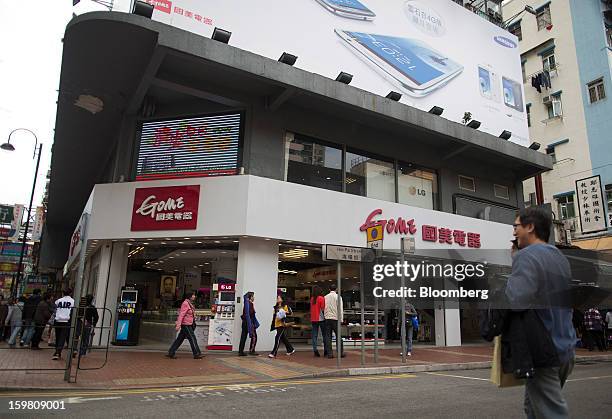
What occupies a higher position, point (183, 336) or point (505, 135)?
point (505, 135)

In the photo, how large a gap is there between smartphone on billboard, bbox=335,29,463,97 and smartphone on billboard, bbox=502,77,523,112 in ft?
A: 12.3

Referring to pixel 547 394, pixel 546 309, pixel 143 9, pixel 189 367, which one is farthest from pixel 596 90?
pixel 547 394

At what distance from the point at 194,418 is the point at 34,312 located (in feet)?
38.4

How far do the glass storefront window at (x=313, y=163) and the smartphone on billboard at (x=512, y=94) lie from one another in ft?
37.7

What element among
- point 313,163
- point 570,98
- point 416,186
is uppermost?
point 570,98

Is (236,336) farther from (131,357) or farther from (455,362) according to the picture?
(455,362)

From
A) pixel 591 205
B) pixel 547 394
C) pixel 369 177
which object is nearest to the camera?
pixel 547 394

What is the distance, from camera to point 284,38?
1533 cm

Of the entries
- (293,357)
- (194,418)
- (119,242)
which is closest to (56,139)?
(119,242)

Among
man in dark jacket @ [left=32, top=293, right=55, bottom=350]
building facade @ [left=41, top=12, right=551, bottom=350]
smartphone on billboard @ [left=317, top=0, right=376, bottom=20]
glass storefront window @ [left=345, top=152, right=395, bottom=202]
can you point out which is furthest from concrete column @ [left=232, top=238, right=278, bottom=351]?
smartphone on billboard @ [left=317, top=0, right=376, bottom=20]

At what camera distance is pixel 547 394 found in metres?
2.69

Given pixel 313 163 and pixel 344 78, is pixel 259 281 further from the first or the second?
pixel 344 78

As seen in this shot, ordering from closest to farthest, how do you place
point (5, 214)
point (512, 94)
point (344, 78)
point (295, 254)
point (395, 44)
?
point (344, 78), point (295, 254), point (395, 44), point (512, 94), point (5, 214)

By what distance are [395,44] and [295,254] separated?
9.91 metres
